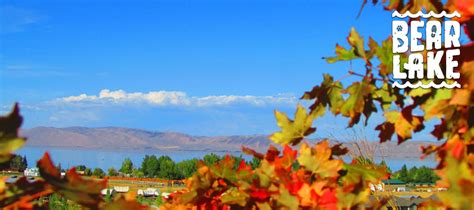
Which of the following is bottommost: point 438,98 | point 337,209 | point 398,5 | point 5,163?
point 337,209

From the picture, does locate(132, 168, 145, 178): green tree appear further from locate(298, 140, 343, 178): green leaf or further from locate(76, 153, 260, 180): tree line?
locate(298, 140, 343, 178): green leaf

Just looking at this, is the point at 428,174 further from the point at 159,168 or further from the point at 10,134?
the point at 159,168

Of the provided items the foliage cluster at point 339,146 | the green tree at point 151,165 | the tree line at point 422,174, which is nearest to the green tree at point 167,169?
the green tree at point 151,165

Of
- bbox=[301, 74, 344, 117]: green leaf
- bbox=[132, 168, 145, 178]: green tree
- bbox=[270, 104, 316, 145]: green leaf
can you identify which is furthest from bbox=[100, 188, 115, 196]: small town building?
bbox=[132, 168, 145, 178]: green tree

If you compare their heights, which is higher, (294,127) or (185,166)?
(294,127)

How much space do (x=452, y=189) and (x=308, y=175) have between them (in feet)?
2.28

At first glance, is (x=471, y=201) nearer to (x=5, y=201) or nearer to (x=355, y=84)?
(x=355, y=84)

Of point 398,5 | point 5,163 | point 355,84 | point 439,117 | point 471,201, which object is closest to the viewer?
point 471,201

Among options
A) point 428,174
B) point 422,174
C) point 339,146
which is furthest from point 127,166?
point 339,146

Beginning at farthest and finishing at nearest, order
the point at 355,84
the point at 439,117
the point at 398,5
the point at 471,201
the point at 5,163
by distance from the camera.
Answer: the point at 398,5 → the point at 355,84 → the point at 439,117 → the point at 5,163 → the point at 471,201

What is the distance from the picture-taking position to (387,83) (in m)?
1.83

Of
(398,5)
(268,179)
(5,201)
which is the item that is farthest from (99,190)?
(398,5)

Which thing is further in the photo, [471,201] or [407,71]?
[407,71]

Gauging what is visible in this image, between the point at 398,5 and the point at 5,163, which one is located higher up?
the point at 398,5
